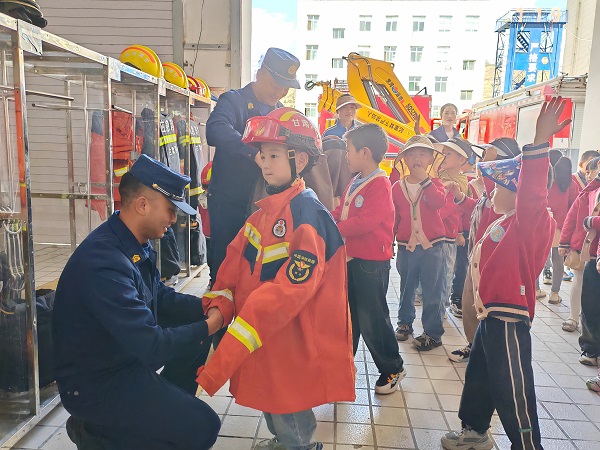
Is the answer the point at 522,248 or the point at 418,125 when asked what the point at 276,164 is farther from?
the point at 418,125

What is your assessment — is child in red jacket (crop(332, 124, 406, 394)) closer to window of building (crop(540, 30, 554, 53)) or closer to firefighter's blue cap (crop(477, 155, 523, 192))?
firefighter's blue cap (crop(477, 155, 523, 192))

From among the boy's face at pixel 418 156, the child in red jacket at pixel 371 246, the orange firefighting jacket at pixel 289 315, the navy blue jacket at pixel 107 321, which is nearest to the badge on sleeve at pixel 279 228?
the orange firefighting jacket at pixel 289 315

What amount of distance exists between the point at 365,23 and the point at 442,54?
657cm

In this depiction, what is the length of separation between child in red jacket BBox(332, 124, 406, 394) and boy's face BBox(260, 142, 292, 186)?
3.76 feet

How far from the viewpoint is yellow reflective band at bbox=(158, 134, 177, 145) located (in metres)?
5.09

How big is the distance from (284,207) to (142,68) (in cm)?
358

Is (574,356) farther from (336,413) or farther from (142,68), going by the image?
(142,68)

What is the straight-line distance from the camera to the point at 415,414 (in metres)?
3.03

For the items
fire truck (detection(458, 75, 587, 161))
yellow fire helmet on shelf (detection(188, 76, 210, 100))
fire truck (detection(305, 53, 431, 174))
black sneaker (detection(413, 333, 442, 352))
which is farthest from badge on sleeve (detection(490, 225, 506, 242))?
fire truck (detection(305, 53, 431, 174))

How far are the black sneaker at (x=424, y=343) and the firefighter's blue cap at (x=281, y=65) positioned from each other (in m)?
2.50

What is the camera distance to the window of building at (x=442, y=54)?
3712cm

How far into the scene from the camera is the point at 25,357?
2.77m

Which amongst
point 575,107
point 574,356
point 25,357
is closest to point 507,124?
point 575,107

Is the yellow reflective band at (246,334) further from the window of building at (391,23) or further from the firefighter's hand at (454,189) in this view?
the window of building at (391,23)
